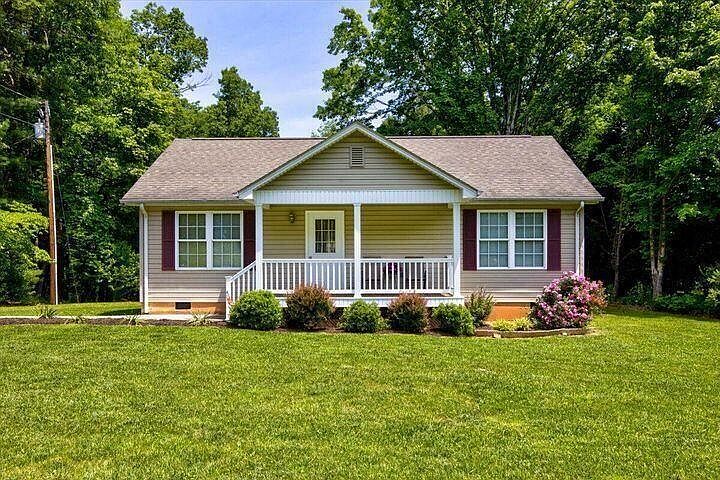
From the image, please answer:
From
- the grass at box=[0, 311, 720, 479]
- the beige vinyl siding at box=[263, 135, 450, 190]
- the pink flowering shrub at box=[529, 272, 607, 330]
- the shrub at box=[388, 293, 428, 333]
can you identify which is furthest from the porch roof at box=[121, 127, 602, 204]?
the grass at box=[0, 311, 720, 479]

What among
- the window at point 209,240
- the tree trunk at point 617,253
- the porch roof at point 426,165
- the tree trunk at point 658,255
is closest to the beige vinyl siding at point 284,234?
the window at point 209,240

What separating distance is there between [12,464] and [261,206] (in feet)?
26.8

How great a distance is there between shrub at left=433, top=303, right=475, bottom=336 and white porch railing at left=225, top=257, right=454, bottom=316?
1.00m

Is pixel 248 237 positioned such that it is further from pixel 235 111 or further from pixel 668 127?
pixel 235 111

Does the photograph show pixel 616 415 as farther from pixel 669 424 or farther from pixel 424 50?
pixel 424 50

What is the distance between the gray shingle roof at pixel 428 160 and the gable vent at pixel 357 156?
2.92 metres

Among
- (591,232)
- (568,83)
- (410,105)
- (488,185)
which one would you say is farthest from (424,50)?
(488,185)

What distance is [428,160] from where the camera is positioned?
47.1 feet

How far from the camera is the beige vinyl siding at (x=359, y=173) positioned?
12.0 meters

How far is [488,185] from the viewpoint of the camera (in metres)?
12.9

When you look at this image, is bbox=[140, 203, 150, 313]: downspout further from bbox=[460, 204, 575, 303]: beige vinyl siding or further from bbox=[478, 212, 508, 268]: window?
bbox=[478, 212, 508, 268]: window

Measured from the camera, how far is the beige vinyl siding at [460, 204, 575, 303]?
12617 mm

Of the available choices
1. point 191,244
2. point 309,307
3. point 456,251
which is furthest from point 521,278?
point 191,244

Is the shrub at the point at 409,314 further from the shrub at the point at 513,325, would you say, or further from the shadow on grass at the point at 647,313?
the shadow on grass at the point at 647,313
